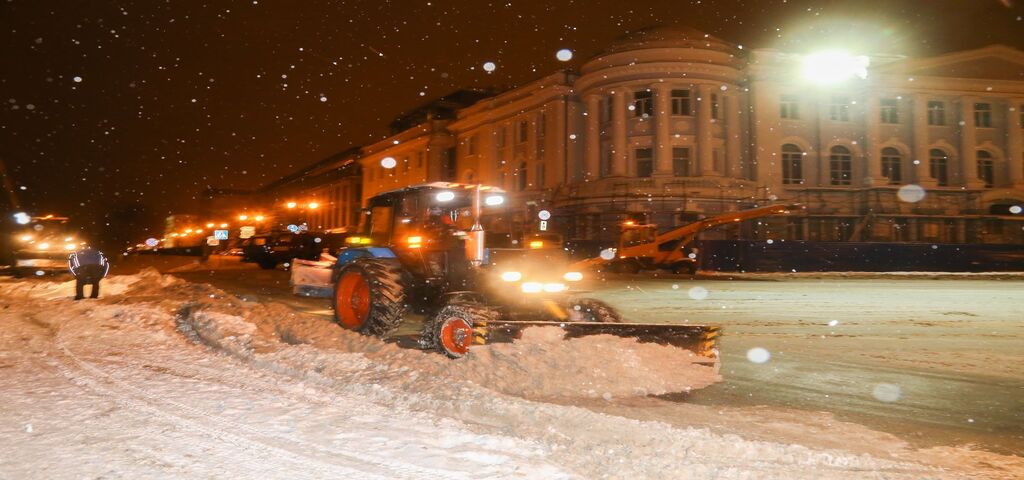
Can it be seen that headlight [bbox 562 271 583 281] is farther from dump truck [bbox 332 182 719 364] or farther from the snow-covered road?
the snow-covered road

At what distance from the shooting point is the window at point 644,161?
38.6 metres

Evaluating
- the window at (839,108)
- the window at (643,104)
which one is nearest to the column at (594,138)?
the window at (643,104)

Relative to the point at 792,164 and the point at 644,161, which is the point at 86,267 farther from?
the point at 792,164

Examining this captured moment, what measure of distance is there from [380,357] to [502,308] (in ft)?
6.19

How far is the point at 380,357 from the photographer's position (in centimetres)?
755

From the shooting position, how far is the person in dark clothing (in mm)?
14938

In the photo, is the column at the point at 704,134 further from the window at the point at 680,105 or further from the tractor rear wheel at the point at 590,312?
the tractor rear wheel at the point at 590,312

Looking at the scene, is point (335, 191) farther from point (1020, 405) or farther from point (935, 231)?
point (1020, 405)

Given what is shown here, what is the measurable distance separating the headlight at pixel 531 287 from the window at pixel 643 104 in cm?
3117

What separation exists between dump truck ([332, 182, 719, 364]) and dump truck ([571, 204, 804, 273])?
19.6 m

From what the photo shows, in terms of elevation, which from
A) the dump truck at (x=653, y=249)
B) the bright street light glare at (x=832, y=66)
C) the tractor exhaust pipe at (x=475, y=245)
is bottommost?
the tractor exhaust pipe at (x=475, y=245)

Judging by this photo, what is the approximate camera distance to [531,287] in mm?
9047

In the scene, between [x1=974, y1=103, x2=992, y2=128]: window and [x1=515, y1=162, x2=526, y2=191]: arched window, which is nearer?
[x1=974, y1=103, x2=992, y2=128]: window

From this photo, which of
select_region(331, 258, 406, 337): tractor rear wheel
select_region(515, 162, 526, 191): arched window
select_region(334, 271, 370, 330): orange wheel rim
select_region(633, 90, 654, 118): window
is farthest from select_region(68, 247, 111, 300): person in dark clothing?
select_region(515, 162, 526, 191): arched window
